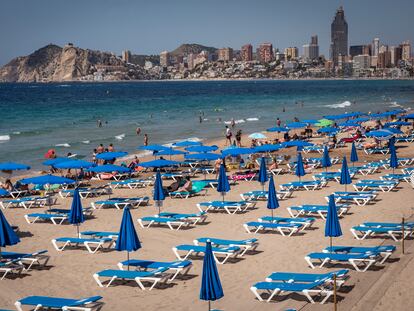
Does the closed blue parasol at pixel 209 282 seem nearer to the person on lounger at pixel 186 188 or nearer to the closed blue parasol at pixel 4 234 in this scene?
the closed blue parasol at pixel 4 234

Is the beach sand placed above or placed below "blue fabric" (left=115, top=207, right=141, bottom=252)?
below

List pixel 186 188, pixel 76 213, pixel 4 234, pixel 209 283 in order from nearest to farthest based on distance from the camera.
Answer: pixel 209 283
pixel 4 234
pixel 76 213
pixel 186 188

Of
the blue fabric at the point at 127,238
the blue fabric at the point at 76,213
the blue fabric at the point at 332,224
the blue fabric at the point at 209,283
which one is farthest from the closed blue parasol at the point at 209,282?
the blue fabric at the point at 76,213

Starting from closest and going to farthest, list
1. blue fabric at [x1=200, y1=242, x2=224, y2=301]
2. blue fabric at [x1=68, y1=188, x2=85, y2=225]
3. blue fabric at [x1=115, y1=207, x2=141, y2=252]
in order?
blue fabric at [x1=200, y1=242, x2=224, y2=301] → blue fabric at [x1=115, y1=207, x2=141, y2=252] → blue fabric at [x1=68, y1=188, x2=85, y2=225]

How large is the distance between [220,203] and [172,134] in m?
29.1

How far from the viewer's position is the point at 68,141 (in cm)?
4397

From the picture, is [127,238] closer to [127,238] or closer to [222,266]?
[127,238]

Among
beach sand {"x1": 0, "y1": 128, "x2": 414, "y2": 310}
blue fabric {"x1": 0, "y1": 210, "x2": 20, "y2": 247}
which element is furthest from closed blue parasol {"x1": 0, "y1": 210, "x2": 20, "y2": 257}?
beach sand {"x1": 0, "y1": 128, "x2": 414, "y2": 310}

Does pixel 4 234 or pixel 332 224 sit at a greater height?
pixel 4 234

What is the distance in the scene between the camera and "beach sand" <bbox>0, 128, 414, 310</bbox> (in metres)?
11.1

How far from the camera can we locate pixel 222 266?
1331 cm

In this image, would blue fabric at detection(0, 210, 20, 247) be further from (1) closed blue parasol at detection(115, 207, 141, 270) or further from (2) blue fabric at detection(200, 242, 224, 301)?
(2) blue fabric at detection(200, 242, 224, 301)

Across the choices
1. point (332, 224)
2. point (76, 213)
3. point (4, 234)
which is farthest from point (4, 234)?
point (332, 224)

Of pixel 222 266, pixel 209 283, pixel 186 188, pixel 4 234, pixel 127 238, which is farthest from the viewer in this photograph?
pixel 186 188
